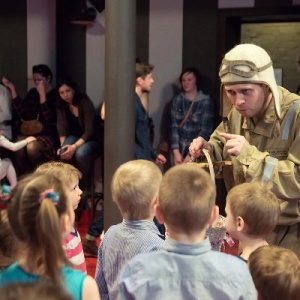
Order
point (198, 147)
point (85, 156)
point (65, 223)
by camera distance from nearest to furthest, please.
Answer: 1. point (65, 223)
2. point (198, 147)
3. point (85, 156)

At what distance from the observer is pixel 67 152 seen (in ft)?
21.3

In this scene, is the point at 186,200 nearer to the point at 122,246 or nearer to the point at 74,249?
the point at 122,246

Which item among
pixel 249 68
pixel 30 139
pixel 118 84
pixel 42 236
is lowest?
pixel 30 139

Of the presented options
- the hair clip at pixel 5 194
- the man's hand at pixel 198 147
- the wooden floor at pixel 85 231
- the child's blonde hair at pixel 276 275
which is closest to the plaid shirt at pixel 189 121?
the wooden floor at pixel 85 231

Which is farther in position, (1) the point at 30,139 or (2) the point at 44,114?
(2) the point at 44,114

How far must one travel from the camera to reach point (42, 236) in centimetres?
184

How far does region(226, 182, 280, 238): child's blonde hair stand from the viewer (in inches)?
100.0

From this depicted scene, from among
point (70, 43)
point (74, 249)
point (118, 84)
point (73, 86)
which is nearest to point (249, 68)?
point (74, 249)

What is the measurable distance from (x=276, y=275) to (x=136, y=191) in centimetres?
62

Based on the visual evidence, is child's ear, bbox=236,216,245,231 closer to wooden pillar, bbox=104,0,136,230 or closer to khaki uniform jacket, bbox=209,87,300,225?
khaki uniform jacket, bbox=209,87,300,225

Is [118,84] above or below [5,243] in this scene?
above

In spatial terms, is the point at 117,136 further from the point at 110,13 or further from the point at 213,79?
the point at 213,79

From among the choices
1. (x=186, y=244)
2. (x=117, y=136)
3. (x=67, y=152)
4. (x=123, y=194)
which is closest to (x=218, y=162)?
(x=123, y=194)

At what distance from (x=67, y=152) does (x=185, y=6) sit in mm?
1924
